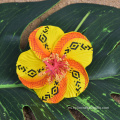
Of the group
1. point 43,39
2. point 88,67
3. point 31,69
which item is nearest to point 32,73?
point 31,69

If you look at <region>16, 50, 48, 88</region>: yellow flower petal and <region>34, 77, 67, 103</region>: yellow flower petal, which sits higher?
<region>16, 50, 48, 88</region>: yellow flower petal

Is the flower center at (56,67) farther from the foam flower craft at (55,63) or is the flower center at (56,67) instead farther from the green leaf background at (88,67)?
the green leaf background at (88,67)

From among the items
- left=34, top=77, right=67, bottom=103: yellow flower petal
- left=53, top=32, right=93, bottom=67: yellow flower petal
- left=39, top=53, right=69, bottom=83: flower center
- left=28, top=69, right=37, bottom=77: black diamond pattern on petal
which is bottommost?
left=34, top=77, right=67, bottom=103: yellow flower petal

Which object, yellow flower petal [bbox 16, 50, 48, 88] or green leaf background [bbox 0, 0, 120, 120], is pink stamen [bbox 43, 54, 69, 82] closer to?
yellow flower petal [bbox 16, 50, 48, 88]

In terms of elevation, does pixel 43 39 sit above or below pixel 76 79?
above

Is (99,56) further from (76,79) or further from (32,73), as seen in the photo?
(32,73)

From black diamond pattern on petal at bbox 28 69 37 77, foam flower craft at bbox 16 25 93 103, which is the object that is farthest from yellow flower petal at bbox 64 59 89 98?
black diamond pattern on petal at bbox 28 69 37 77
